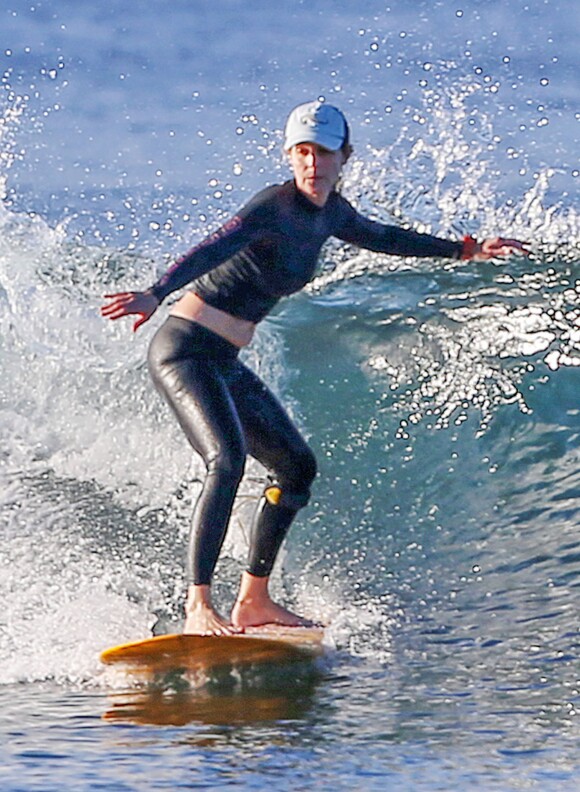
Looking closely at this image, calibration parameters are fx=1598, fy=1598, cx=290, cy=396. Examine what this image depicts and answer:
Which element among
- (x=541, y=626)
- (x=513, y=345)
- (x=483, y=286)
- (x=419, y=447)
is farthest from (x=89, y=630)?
(x=483, y=286)

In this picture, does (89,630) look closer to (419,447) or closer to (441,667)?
(441,667)

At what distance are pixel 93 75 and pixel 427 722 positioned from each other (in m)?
31.3

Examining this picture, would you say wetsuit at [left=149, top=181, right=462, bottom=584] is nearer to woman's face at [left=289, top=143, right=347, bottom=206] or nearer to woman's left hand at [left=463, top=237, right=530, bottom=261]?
woman's face at [left=289, top=143, right=347, bottom=206]

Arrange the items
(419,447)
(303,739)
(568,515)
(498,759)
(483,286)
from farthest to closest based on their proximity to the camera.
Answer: (483,286) < (419,447) < (568,515) < (303,739) < (498,759)

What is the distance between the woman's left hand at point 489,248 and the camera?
5785 millimetres

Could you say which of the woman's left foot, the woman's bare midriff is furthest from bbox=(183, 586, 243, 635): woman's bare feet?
the woman's bare midriff

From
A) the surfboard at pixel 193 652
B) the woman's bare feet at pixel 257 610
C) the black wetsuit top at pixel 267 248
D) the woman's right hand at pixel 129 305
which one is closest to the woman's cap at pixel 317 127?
the black wetsuit top at pixel 267 248

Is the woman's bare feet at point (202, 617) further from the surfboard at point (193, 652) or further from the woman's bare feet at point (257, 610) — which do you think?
the woman's bare feet at point (257, 610)

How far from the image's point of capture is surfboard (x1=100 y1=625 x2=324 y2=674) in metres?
5.12

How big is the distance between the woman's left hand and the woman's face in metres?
0.61

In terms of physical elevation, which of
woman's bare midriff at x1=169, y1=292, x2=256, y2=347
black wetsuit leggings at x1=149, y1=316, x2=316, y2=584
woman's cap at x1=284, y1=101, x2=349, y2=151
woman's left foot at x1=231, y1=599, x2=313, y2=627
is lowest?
woman's left foot at x1=231, y1=599, x2=313, y2=627

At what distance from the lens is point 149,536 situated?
7.12 meters

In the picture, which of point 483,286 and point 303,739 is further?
point 483,286

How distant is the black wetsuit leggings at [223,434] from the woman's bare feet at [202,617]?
40 millimetres
